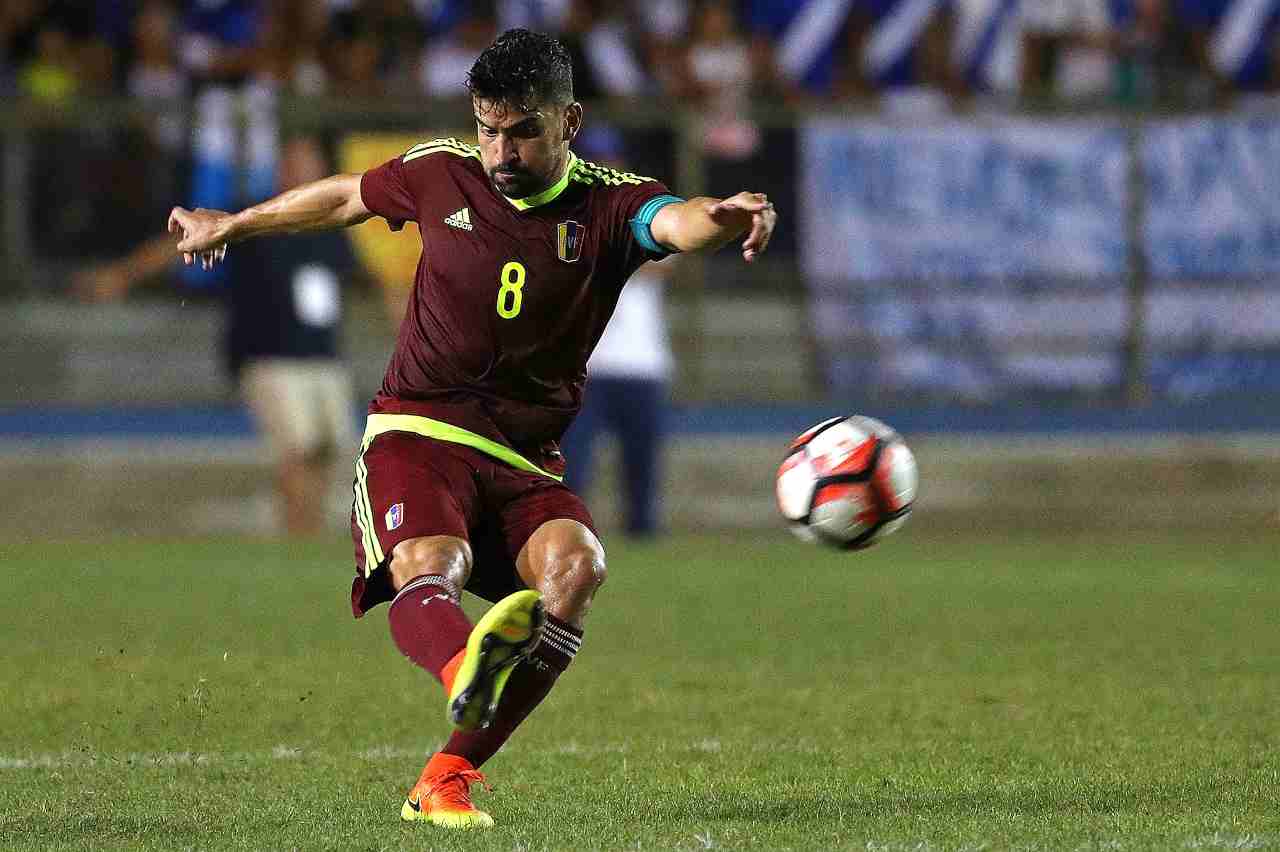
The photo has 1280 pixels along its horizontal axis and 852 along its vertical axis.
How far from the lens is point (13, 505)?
16469mm

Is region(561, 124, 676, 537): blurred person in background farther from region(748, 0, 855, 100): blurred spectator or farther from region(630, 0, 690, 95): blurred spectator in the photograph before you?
region(748, 0, 855, 100): blurred spectator

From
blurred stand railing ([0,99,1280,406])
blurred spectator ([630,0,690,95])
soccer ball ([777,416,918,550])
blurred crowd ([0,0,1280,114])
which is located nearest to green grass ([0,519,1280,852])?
soccer ball ([777,416,918,550])

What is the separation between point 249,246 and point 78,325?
85.5 inches

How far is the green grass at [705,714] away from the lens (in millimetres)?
5738

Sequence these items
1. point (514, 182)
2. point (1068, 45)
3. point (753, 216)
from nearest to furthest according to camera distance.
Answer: point (753, 216) → point (514, 182) → point (1068, 45)

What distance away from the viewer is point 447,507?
590 cm

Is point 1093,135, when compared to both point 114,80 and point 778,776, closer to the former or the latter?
point 114,80

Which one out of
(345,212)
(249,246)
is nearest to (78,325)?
(249,246)

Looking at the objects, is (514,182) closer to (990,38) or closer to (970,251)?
(970,251)

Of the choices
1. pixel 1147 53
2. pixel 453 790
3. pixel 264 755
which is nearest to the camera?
pixel 453 790

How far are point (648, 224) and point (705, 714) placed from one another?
2.54 metres

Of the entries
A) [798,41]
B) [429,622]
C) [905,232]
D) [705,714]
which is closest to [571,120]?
[429,622]

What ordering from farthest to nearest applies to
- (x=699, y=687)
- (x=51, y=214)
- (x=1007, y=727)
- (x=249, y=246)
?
(x=51, y=214) → (x=249, y=246) → (x=699, y=687) → (x=1007, y=727)

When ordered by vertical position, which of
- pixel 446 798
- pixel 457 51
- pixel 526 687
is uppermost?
pixel 457 51
